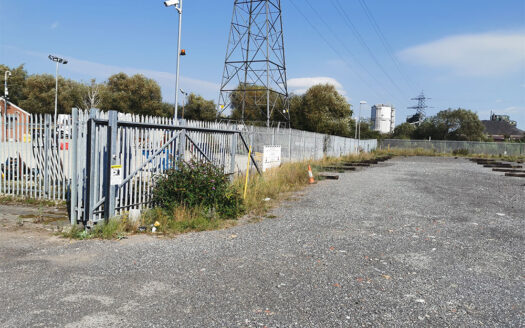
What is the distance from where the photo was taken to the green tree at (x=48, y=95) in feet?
170

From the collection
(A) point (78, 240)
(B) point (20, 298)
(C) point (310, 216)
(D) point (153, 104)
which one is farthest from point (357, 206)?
(D) point (153, 104)

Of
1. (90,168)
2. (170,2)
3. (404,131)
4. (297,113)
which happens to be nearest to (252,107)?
(297,113)

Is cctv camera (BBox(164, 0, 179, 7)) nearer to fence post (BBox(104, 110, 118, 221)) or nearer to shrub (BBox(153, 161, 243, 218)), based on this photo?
shrub (BBox(153, 161, 243, 218))

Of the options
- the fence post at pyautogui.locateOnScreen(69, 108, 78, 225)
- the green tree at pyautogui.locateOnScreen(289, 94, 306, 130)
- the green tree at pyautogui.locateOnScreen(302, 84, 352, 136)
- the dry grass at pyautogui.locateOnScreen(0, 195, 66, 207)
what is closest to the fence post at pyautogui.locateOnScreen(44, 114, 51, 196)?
the dry grass at pyautogui.locateOnScreen(0, 195, 66, 207)

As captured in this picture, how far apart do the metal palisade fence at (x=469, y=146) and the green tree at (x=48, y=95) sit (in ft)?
151

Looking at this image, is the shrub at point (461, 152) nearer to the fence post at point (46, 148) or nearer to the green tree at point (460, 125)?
the green tree at point (460, 125)

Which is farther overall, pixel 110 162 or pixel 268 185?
pixel 268 185

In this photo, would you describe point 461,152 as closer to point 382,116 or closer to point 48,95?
point 48,95

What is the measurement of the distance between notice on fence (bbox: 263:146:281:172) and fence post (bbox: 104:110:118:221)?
27.9ft

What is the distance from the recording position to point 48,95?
52.2 m

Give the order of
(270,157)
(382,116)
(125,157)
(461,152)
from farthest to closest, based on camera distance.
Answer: (382,116), (461,152), (270,157), (125,157)

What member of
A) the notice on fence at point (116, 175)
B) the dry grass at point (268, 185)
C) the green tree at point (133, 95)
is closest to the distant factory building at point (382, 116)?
the green tree at point (133, 95)

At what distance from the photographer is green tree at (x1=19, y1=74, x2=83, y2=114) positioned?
170 feet

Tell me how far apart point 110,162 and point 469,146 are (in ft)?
173
